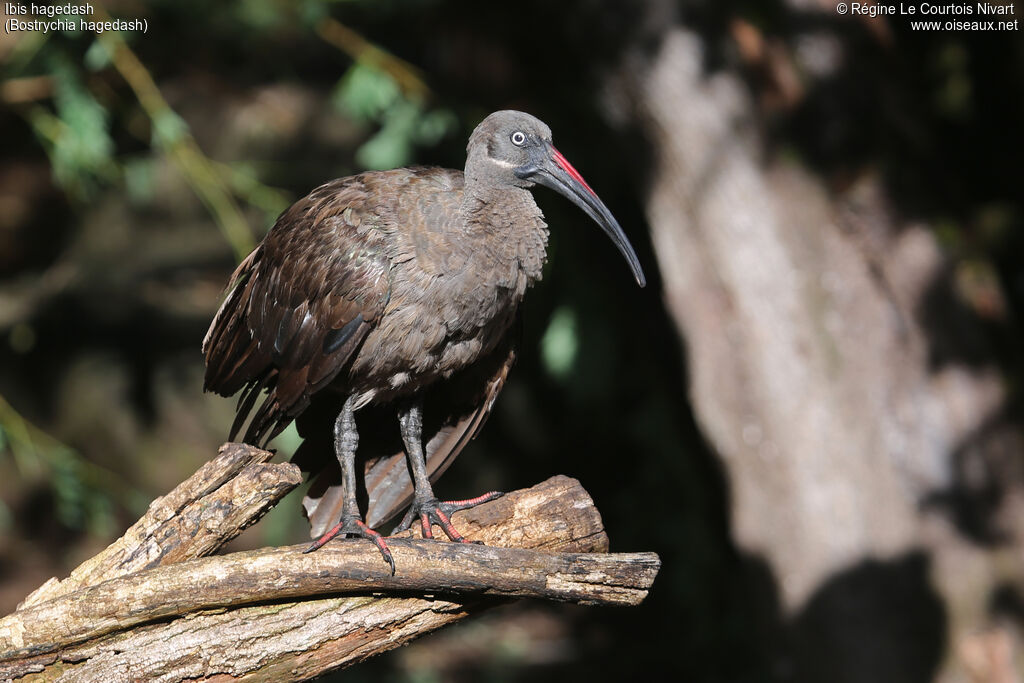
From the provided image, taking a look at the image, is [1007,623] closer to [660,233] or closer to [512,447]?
[660,233]

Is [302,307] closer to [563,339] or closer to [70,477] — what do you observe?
[563,339]

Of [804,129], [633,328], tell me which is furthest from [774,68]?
[633,328]

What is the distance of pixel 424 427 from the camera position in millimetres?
4164

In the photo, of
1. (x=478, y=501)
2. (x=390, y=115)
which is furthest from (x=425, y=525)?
(x=390, y=115)

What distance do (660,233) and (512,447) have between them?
302 centimetres

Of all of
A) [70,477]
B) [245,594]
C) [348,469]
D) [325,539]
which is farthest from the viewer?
[70,477]

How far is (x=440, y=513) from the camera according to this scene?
12.3 feet

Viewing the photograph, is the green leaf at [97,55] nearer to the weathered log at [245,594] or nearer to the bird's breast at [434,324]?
the bird's breast at [434,324]

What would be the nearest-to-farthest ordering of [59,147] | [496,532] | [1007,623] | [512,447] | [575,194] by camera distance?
[496,532], [575,194], [1007,623], [59,147], [512,447]

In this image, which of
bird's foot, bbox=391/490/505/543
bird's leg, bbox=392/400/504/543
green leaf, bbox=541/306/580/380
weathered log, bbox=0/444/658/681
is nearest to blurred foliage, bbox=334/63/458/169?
green leaf, bbox=541/306/580/380

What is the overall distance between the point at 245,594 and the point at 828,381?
3.36m

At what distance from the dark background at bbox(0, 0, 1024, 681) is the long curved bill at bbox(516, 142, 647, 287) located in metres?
1.66

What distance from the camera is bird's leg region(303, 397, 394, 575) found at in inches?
143

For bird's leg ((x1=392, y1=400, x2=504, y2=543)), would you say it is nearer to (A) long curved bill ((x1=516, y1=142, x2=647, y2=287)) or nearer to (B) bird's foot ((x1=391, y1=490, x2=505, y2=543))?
(B) bird's foot ((x1=391, y1=490, x2=505, y2=543))
